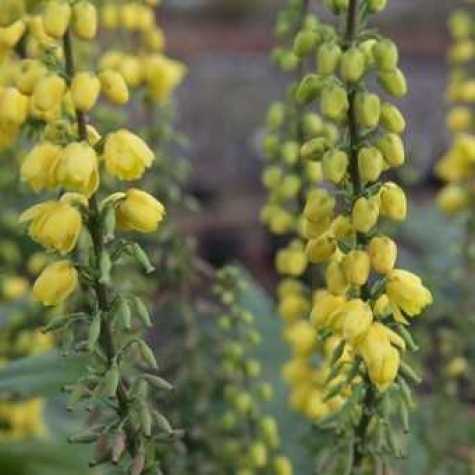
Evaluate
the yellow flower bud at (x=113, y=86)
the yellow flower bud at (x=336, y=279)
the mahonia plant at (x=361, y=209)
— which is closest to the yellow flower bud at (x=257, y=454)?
the mahonia plant at (x=361, y=209)

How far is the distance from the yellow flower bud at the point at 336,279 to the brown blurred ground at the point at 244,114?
4.25 meters

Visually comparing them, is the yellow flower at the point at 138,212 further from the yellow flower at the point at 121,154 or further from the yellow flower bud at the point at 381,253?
the yellow flower bud at the point at 381,253

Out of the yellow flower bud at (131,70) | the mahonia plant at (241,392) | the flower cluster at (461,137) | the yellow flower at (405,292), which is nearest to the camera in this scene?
the yellow flower at (405,292)

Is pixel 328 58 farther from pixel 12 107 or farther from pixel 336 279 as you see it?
pixel 12 107

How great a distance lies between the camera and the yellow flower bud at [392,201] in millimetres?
2088

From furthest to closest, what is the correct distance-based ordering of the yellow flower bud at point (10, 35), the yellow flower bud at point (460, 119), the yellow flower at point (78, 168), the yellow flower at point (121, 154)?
1. the yellow flower bud at point (460, 119)
2. the yellow flower bud at point (10, 35)
3. the yellow flower at point (121, 154)
4. the yellow flower at point (78, 168)

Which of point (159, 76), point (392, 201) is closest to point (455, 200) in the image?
point (159, 76)

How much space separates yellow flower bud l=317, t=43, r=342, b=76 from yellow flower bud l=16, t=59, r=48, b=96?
0.41 meters

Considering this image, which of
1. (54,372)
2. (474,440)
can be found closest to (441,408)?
(474,440)

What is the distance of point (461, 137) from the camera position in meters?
3.41

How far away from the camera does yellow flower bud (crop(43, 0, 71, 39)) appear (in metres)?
1.97

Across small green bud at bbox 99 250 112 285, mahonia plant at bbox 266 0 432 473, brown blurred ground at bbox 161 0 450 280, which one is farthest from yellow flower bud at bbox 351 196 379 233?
brown blurred ground at bbox 161 0 450 280

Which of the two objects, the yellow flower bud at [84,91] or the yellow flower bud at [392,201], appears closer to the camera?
the yellow flower bud at [84,91]

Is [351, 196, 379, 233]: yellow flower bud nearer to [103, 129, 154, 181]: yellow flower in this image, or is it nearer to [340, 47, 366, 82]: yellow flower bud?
[340, 47, 366, 82]: yellow flower bud
